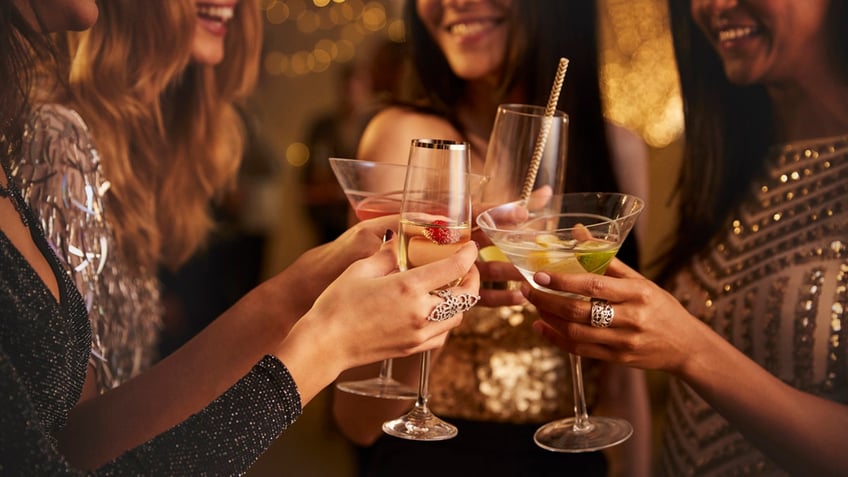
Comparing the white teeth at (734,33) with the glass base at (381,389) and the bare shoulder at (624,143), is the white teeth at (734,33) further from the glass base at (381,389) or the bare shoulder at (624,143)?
the glass base at (381,389)

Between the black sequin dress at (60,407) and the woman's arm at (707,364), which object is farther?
the woman's arm at (707,364)

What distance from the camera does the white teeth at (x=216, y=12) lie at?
2117 mm

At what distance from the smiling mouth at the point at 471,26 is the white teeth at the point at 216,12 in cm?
53

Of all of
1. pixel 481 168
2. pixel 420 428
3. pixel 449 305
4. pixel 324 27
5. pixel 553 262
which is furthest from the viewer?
pixel 324 27

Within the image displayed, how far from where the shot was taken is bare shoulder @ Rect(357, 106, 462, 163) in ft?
6.49

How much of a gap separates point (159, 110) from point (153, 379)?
28.9 inches

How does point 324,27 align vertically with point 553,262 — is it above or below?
above

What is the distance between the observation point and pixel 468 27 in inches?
76.4

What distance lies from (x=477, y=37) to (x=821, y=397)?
960 mm

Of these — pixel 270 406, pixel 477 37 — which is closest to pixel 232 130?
pixel 477 37

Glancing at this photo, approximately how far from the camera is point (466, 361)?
6.44 feet

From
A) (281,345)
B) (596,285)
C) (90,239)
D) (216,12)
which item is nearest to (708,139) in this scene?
(596,285)

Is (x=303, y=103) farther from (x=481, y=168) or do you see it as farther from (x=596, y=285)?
(x=596, y=285)

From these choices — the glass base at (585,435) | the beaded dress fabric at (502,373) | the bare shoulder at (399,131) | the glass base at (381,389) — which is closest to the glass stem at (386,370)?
the glass base at (381,389)
